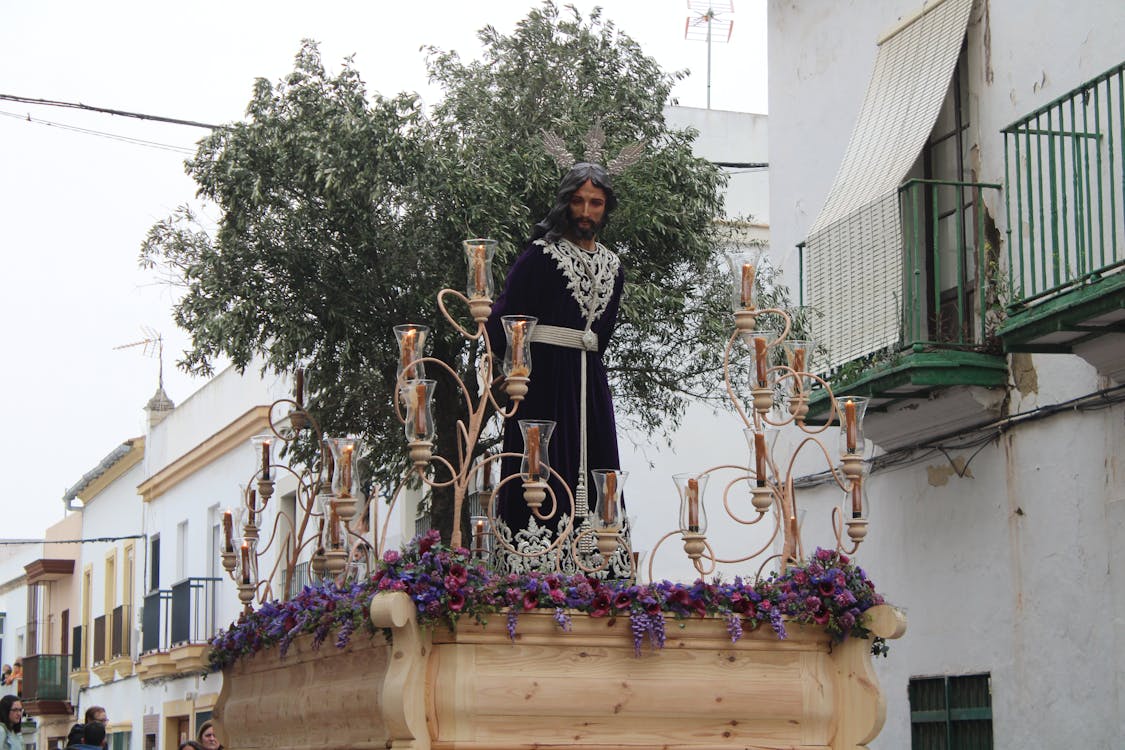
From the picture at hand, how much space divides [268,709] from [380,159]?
3.74 metres

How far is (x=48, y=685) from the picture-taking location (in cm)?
2759

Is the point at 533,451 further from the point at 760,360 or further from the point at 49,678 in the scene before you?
the point at 49,678

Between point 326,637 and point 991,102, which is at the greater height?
point 991,102

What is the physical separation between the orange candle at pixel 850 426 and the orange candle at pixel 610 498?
0.83m

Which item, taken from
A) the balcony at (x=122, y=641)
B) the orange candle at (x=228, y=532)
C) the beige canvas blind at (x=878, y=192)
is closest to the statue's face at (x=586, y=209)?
the orange candle at (x=228, y=532)

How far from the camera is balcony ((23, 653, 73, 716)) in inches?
1085

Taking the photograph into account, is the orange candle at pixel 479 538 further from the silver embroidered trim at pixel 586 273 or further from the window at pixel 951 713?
the window at pixel 951 713

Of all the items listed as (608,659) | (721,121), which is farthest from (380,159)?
(721,121)

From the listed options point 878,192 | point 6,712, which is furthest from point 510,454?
point 6,712

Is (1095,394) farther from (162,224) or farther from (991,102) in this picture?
(162,224)

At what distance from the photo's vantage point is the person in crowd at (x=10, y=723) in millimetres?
8891

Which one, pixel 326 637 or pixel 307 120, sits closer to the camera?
pixel 326 637

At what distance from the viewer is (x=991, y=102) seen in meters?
8.84

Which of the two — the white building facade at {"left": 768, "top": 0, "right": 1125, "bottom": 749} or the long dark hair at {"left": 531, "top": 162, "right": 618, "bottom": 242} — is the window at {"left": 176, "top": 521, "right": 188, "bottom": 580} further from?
the long dark hair at {"left": 531, "top": 162, "right": 618, "bottom": 242}
